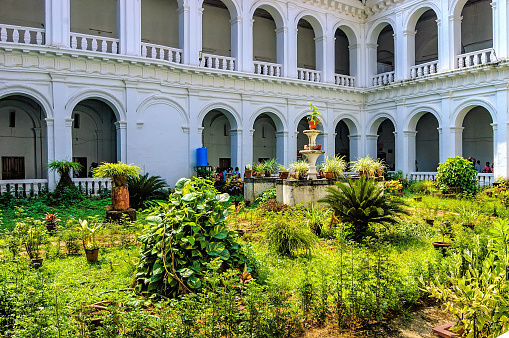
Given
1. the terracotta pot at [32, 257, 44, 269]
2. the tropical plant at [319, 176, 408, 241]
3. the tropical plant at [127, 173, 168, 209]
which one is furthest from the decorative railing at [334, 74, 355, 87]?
the terracotta pot at [32, 257, 44, 269]

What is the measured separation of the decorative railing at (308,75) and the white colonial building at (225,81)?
0.69ft

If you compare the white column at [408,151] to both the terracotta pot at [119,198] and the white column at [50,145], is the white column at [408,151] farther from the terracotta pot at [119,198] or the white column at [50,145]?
the white column at [50,145]

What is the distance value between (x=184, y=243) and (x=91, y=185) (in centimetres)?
1179

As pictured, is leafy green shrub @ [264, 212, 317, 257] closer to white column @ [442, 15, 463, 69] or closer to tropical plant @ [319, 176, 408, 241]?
tropical plant @ [319, 176, 408, 241]

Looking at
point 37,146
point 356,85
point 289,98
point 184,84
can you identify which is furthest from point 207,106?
point 356,85

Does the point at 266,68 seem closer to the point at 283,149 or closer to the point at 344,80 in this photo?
the point at 283,149

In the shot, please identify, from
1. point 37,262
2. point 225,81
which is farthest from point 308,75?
point 37,262

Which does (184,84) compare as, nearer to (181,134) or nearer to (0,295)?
(181,134)

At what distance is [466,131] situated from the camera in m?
22.9

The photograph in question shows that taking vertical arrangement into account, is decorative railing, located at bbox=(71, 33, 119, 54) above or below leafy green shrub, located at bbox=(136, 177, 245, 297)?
above

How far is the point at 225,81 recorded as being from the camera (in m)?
18.5

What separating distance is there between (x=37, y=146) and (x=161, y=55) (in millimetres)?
7271

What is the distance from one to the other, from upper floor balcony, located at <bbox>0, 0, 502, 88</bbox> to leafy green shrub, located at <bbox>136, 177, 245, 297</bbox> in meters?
12.1

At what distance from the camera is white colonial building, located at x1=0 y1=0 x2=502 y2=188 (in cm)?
1479
